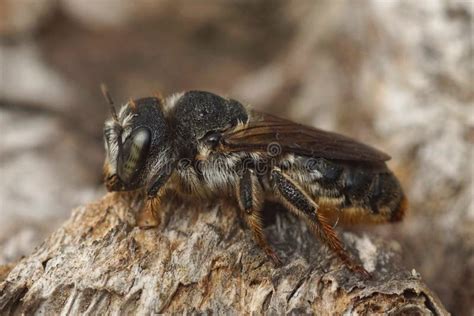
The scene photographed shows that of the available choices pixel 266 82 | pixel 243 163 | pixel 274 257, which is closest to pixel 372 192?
pixel 243 163

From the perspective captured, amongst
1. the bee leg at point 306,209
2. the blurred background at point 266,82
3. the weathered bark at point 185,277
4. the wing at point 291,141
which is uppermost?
the blurred background at point 266,82

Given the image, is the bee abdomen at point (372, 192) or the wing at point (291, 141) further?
the bee abdomen at point (372, 192)

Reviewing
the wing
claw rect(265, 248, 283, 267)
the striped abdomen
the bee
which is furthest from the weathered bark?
the wing

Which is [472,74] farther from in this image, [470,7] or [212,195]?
[212,195]

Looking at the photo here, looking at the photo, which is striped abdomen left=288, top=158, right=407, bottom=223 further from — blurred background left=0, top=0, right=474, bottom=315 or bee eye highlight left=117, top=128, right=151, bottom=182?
bee eye highlight left=117, top=128, right=151, bottom=182

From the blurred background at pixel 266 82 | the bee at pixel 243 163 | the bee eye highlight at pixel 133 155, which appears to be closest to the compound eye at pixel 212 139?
the bee at pixel 243 163

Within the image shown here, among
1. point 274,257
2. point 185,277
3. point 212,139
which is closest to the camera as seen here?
point 185,277

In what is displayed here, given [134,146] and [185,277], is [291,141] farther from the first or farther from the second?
[185,277]

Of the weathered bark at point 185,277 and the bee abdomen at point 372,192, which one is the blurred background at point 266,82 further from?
the weathered bark at point 185,277
